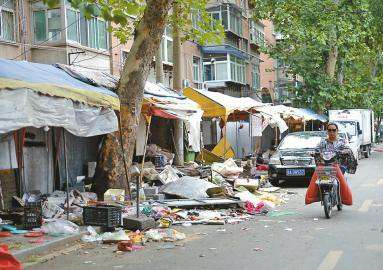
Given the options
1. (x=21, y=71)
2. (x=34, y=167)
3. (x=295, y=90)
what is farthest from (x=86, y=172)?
(x=295, y=90)

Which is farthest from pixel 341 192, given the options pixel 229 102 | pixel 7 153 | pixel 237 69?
pixel 237 69

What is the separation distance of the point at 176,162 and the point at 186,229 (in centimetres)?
920

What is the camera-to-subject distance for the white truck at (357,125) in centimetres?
2931

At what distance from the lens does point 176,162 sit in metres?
19.0

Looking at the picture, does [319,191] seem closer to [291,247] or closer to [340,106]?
[291,247]

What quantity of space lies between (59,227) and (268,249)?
3459 millimetres

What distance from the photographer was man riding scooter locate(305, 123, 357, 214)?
10.5 m

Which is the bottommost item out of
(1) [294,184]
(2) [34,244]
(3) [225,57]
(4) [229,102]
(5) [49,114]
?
(1) [294,184]

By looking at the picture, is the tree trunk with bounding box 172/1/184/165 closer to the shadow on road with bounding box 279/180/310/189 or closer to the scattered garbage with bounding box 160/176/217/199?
the shadow on road with bounding box 279/180/310/189

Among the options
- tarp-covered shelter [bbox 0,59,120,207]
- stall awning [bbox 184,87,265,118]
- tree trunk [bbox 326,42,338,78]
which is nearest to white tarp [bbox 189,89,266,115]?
stall awning [bbox 184,87,265,118]

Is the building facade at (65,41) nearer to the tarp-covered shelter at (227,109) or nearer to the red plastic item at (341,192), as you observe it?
the tarp-covered shelter at (227,109)

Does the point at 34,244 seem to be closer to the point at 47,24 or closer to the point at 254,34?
the point at 47,24

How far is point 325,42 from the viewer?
32719 mm

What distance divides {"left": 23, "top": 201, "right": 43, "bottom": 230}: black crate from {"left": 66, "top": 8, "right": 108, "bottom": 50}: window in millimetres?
12724
